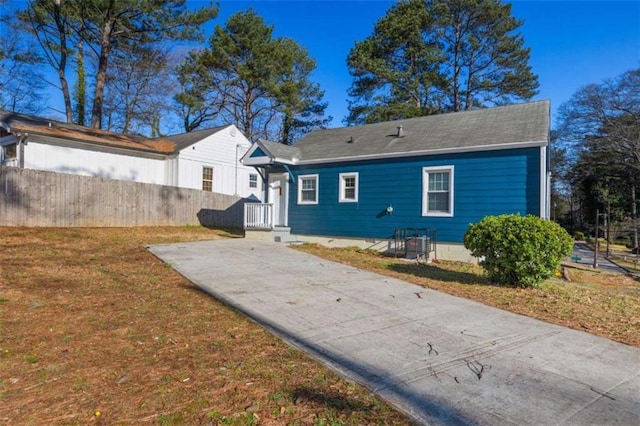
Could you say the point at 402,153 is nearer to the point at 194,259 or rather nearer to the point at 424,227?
the point at 424,227

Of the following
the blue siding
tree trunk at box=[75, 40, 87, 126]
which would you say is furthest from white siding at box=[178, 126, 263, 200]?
tree trunk at box=[75, 40, 87, 126]

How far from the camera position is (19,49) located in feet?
80.0

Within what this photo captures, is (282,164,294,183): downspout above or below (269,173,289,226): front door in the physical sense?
above

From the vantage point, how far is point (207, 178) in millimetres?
21484

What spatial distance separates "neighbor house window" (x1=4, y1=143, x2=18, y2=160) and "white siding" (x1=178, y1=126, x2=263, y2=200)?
21.3ft

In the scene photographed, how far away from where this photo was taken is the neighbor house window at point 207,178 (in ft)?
69.7

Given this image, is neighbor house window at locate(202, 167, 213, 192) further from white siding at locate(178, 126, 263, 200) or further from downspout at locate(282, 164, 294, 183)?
downspout at locate(282, 164, 294, 183)

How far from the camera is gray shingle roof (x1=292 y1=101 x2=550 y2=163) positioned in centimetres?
1100

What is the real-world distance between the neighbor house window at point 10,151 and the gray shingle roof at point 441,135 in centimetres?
1051

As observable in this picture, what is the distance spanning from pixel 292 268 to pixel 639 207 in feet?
101

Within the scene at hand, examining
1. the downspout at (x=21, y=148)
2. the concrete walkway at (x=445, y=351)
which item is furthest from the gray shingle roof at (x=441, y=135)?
the downspout at (x=21, y=148)

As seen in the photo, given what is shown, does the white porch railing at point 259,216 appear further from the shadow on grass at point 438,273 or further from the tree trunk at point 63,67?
the tree trunk at point 63,67

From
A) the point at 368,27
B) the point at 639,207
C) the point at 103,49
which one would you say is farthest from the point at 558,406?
the point at 639,207

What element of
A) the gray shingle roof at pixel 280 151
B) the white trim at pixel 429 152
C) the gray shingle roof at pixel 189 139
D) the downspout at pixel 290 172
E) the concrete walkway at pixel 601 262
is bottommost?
the concrete walkway at pixel 601 262
